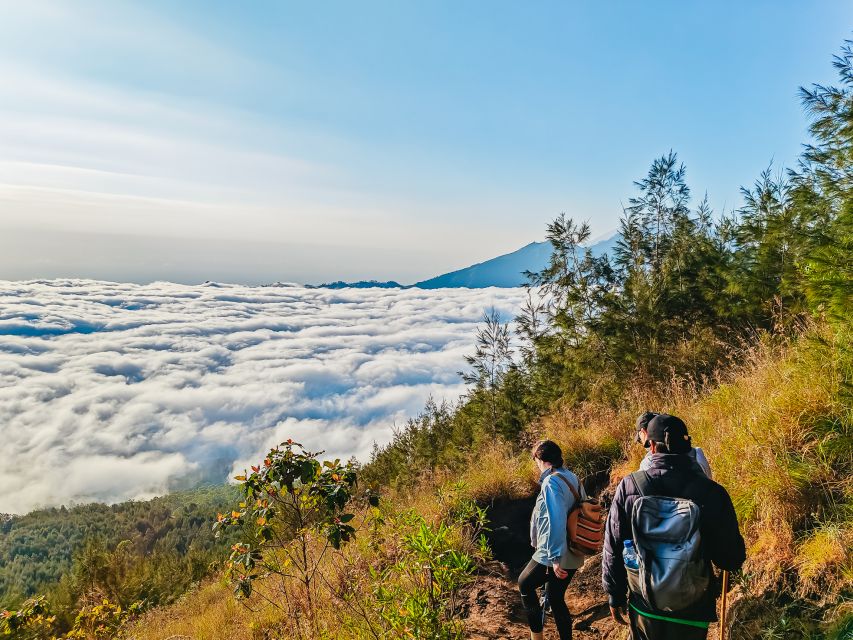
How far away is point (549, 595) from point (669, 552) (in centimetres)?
163

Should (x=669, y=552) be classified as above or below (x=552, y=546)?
above

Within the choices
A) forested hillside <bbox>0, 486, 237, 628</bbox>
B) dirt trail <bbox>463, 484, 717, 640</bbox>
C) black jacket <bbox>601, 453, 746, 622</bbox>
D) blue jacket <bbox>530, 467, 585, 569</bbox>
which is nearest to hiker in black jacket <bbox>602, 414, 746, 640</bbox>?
black jacket <bbox>601, 453, 746, 622</bbox>

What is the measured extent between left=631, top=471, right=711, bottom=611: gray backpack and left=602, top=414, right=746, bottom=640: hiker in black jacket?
0.06 meters

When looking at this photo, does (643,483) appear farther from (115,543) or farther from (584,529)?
(115,543)

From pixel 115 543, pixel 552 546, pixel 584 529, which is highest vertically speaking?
pixel 584 529

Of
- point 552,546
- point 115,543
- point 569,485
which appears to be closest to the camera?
point 552,546

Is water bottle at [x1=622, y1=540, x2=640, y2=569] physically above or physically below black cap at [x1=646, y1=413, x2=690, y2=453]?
below

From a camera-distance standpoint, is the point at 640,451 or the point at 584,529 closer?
the point at 584,529

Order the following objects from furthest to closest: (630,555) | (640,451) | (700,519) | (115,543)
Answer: (115,543), (640,451), (630,555), (700,519)

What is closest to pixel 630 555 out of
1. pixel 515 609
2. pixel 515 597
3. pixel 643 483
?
pixel 643 483

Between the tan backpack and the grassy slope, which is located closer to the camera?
the grassy slope

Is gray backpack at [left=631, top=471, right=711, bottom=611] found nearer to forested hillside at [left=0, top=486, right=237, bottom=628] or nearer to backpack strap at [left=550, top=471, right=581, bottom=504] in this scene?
backpack strap at [left=550, top=471, right=581, bottom=504]

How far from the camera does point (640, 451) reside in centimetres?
642

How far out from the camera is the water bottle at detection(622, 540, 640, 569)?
289 cm
